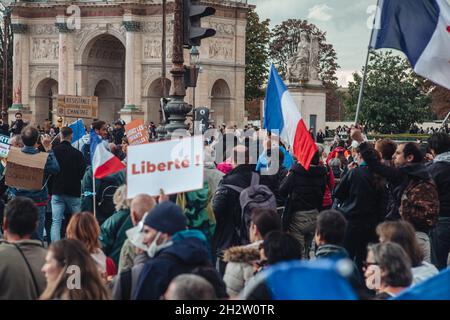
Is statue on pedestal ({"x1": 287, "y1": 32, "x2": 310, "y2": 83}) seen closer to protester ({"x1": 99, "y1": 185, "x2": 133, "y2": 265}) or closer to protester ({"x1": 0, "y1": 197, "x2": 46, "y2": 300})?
protester ({"x1": 99, "y1": 185, "x2": 133, "y2": 265})

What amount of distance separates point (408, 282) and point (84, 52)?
54.9m

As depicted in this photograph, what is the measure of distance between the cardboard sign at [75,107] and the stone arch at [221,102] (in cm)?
3841

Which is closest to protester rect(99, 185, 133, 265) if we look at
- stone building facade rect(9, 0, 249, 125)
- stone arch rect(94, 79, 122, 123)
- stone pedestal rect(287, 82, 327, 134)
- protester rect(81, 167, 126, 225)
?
protester rect(81, 167, 126, 225)

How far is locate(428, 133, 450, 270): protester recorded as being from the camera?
9.90 meters

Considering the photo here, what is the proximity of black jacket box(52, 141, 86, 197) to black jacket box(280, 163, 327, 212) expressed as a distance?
344 centimetres

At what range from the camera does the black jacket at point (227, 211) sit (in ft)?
32.0

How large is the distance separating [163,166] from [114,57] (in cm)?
5564

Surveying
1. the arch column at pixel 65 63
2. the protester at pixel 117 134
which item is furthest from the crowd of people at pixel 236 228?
the arch column at pixel 65 63

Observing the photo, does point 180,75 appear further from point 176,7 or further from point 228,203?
point 228,203

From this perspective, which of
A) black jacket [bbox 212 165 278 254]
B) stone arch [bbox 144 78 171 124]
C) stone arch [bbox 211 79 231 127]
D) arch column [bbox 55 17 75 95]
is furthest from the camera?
stone arch [bbox 211 79 231 127]

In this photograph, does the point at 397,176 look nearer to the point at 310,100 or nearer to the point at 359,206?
the point at 359,206

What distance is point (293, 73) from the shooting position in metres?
43.0

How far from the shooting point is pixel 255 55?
2815 inches

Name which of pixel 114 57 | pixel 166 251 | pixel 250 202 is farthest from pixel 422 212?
pixel 114 57
